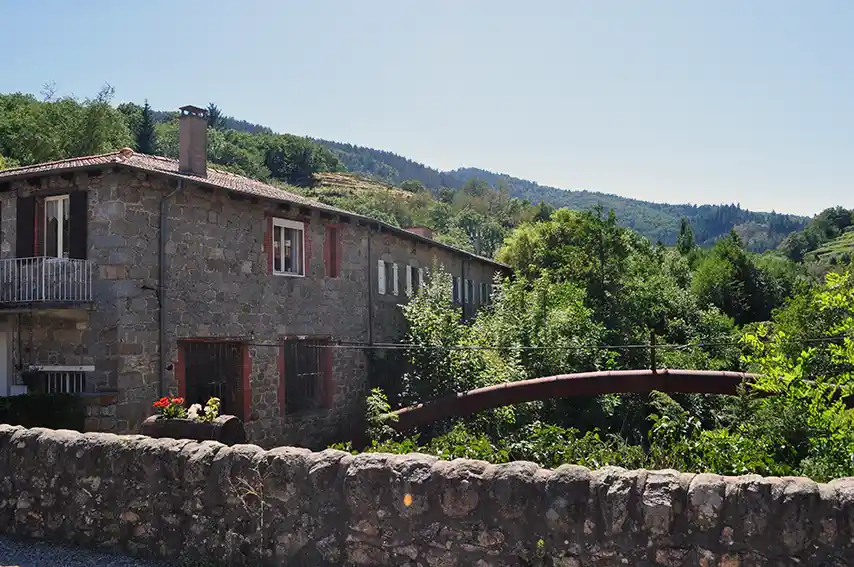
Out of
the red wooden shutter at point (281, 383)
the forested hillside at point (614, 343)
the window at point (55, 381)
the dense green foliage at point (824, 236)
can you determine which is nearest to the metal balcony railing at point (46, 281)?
the window at point (55, 381)

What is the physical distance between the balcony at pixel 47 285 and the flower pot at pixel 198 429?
4.76 metres

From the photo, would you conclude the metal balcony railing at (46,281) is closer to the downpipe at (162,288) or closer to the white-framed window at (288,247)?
the downpipe at (162,288)

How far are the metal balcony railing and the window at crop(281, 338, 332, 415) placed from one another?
492cm

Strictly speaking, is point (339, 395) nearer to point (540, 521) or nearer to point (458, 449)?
point (458, 449)

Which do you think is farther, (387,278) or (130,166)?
(387,278)

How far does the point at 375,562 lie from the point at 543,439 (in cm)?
513

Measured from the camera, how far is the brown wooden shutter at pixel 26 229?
573 inches

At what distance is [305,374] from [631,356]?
1162cm

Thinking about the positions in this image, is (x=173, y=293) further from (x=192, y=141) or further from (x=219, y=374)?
(x=192, y=141)

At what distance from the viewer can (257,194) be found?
15445 mm

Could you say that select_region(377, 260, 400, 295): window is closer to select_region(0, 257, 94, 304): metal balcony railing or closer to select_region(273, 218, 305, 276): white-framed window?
select_region(273, 218, 305, 276): white-framed window

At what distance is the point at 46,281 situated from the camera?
13.7 m

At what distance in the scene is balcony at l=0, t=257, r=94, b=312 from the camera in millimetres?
13281

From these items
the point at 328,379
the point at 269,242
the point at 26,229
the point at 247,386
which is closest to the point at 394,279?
the point at 328,379
